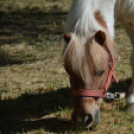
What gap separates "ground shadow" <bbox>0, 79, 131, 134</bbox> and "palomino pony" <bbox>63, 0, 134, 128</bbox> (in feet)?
1.47

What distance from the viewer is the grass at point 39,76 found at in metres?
2.53

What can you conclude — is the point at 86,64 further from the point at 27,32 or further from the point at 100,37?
the point at 27,32

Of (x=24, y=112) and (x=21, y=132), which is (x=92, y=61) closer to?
(x=21, y=132)

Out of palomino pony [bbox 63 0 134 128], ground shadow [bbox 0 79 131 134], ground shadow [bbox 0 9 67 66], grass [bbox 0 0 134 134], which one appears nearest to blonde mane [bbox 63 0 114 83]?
palomino pony [bbox 63 0 134 128]

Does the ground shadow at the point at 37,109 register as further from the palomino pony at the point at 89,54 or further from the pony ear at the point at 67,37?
the pony ear at the point at 67,37

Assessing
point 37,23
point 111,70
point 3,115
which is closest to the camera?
point 111,70

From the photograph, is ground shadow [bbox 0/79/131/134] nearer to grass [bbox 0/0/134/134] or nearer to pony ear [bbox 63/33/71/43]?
grass [bbox 0/0/134/134]

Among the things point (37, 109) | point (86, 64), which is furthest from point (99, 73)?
point (37, 109)

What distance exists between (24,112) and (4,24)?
3.92 m

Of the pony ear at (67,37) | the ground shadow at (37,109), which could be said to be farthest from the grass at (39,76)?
the pony ear at (67,37)

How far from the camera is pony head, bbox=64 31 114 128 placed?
6.55 feet

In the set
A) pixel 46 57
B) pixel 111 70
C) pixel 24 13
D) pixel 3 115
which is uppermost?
pixel 24 13

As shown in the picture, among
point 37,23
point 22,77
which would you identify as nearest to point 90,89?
point 22,77

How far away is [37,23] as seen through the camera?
6.18 m
